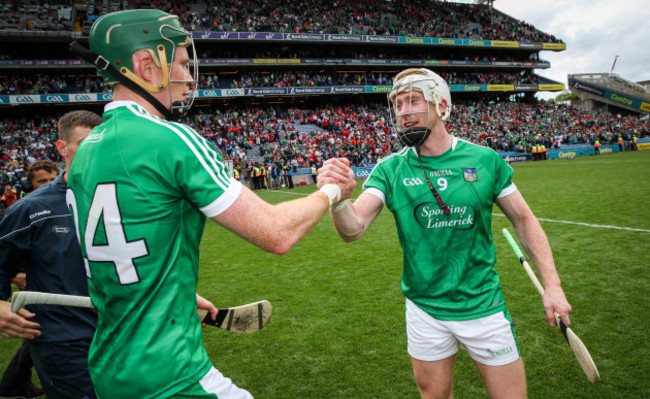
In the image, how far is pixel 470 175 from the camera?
2609 mm

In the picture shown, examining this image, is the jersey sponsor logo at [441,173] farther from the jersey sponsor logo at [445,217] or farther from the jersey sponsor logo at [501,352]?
the jersey sponsor logo at [501,352]

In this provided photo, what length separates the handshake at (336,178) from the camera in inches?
79.3

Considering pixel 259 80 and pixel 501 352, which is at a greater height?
pixel 259 80

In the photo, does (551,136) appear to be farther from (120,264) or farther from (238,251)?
(120,264)

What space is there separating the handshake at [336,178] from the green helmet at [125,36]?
36.8 inches

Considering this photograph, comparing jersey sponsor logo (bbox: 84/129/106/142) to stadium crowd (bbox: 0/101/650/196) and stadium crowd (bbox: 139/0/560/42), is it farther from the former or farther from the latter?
stadium crowd (bbox: 139/0/560/42)

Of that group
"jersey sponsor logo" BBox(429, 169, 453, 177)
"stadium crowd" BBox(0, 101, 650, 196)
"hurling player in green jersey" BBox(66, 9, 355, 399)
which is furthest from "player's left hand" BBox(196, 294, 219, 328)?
"stadium crowd" BBox(0, 101, 650, 196)

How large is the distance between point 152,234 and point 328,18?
48876 mm

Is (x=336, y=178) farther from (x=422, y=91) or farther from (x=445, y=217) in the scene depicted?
(x=422, y=91)

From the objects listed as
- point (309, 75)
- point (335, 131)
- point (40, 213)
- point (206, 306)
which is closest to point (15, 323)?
point (40, 213)

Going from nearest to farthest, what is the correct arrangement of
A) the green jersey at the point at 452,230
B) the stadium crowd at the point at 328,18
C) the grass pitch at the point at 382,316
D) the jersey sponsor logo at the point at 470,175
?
the green jersey at the point at 452,230 → the jersey sponsor logo at the point at 470,175 → the grass pitch at the point at 382,316 → the stadium crowd at the point at 328,18

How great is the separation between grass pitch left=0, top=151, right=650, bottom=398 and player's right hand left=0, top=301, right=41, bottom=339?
2.28 metres

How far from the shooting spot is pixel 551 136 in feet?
130

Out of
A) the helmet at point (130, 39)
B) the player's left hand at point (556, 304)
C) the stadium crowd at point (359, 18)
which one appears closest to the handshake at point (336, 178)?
the helmet at point (130, 39)
